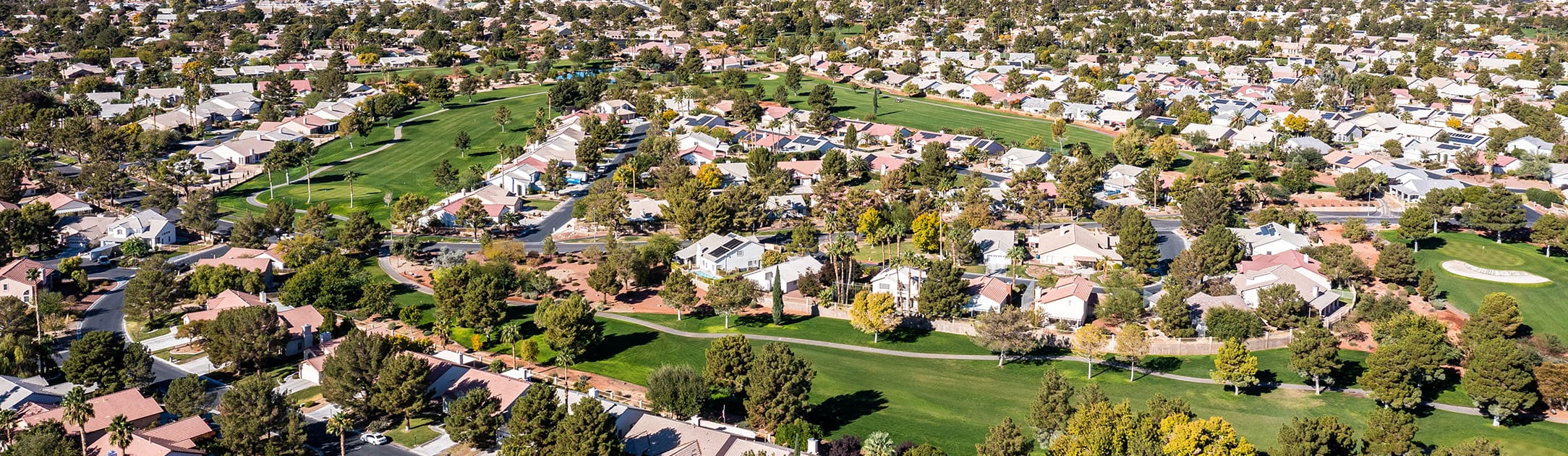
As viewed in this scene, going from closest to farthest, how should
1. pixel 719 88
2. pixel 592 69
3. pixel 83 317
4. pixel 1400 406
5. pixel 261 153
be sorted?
pixel 1400 406 < pixel 83 317 < pixel 261 153 < pixel 719 88 < pixel 592 69

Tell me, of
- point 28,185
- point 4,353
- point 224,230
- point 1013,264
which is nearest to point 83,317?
point 4,353

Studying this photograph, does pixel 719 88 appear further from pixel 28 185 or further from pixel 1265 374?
pixel 1265 374

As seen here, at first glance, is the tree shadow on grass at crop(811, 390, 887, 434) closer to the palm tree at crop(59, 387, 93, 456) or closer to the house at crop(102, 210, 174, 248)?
the palm tree at crop(59, 387, 93, 456)

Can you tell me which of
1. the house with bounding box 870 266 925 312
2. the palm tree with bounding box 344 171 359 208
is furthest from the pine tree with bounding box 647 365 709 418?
the palm tree with bounding box 344 171 359 208

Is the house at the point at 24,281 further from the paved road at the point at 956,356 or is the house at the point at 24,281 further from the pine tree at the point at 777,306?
the pine tree at the point at 777,306

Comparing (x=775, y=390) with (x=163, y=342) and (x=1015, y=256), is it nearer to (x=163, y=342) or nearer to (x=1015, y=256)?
(x=1015, y=256)

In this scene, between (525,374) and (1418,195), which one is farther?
(1418,195)

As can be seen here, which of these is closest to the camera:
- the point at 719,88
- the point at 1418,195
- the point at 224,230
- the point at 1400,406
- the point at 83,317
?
the point at 1400,406
